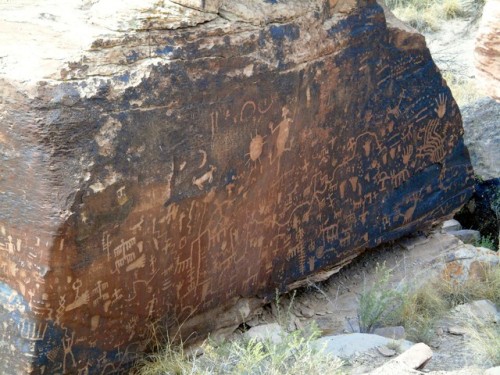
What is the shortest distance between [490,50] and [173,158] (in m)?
1.56

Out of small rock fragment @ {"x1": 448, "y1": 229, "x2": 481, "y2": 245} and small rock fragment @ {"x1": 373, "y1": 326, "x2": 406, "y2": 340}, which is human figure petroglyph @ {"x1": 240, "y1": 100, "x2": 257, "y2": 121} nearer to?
small rock fragment @ {"x1": 373, "y1": 326, "x2": 406, "y2": 340}

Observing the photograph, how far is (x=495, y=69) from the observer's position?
4250mm

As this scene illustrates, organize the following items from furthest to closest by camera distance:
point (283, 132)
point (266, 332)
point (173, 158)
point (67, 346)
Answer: point (266, 332), point (283, 132), point (173, 158), point (67, 346)

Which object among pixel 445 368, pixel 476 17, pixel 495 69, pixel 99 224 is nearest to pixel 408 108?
pixel 495 69

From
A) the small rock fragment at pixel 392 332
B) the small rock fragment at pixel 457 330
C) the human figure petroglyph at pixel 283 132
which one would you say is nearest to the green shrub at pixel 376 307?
the small rock fragment at pixel 392 332

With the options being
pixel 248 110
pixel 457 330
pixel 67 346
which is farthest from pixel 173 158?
pixel 457 330

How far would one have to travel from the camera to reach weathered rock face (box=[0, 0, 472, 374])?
348 centimetres

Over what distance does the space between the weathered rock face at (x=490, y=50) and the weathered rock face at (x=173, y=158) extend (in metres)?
0.71

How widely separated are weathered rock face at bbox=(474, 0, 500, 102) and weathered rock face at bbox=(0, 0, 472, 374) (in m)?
0.71

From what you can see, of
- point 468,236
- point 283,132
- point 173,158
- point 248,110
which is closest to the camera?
point 173,158

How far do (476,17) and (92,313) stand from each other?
24.8 ft

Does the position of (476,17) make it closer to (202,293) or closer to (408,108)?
(408,108)

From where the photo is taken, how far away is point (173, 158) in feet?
12.5

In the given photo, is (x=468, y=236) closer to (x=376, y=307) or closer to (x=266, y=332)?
(x=376, y=307)
